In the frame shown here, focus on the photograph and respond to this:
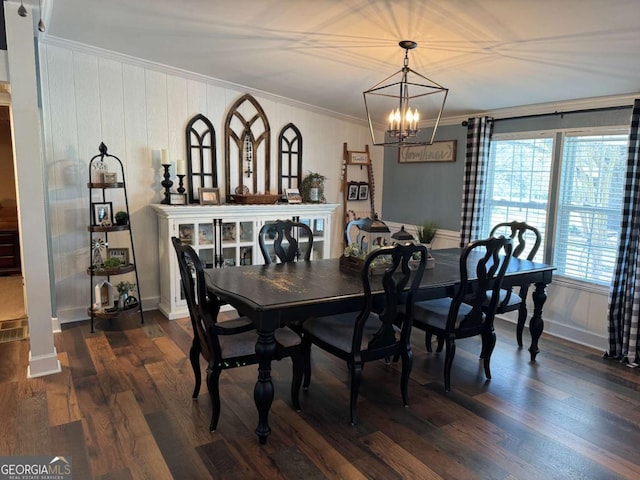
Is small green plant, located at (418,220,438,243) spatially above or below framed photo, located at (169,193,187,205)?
below

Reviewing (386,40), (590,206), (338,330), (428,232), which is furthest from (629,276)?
(386,40)

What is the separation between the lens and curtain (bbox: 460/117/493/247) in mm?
4473

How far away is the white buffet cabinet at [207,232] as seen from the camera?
165 inches

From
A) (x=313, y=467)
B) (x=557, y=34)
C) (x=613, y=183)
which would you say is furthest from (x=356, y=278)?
(x=613, y=183)

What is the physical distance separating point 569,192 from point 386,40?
7.32 ft

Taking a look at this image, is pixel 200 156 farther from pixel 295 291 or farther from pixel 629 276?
pixel 629 276

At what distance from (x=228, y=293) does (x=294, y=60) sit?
2.12 metres

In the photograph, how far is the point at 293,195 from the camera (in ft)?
16.6

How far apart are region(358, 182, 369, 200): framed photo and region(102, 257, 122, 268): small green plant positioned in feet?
9.89

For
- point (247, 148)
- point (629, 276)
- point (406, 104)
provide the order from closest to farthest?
1. point (406, 104)
2. point (629, 276)
3. point (247, 148)

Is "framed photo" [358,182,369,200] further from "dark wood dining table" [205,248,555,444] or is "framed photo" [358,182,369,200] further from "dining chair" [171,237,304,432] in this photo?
"dining chair" [171,237,304,432]

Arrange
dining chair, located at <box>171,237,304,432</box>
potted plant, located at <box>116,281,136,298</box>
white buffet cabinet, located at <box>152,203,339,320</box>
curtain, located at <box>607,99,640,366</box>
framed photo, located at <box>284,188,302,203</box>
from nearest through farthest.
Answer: dining chair, located at <box>171,237,304,432</box> < curtain, located at <box>607,99,640,366</box> < potted plant, located at <box>116,281,136,298</box> < white buffet cabinet, located at <box>152,203,339,320</box> < framed photo, located at <box>284,188,302,203</box>

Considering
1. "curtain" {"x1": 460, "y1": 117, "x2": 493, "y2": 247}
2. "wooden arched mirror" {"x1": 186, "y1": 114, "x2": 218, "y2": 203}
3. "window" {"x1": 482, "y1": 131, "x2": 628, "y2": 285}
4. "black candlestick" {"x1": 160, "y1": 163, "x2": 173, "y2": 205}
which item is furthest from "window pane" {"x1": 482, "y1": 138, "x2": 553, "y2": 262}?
"black candlestick" {"x1": 160, "y1": 163, "x2": 173, "y2": 205}

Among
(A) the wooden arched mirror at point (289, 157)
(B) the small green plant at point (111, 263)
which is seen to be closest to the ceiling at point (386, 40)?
(A) the wooden arched mirror at point (289, 157)
